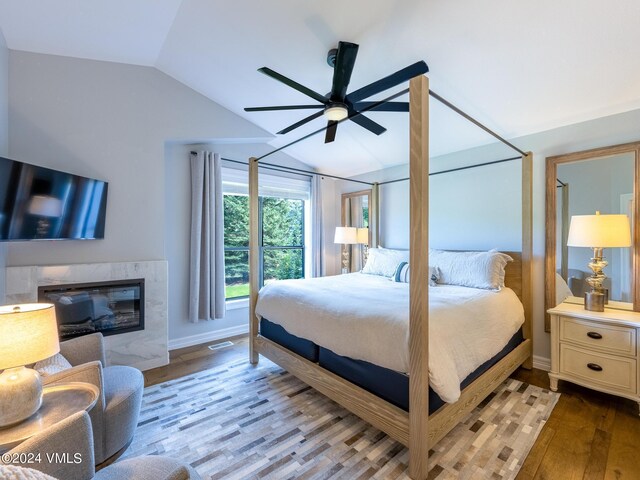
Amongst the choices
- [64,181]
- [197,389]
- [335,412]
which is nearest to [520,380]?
[335,412]

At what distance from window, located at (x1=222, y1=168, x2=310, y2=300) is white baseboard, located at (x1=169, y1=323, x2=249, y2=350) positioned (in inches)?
19.6

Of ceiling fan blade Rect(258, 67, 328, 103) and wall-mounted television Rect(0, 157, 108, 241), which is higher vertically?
ceiling fan blade Rect(258, 67, 328, 103)

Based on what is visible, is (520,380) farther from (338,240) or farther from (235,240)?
(235,240)

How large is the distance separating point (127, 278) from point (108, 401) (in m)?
1.71

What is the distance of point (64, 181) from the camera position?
8.52 feet

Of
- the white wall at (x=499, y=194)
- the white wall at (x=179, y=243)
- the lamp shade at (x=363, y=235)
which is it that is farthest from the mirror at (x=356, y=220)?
the white wall at (x=179, y=243)

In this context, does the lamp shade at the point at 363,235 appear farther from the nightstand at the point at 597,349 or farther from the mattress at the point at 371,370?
the nightstand at the point at 597,349

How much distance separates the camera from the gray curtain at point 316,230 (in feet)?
16.4

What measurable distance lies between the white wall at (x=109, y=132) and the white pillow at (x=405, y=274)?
266 centimetres

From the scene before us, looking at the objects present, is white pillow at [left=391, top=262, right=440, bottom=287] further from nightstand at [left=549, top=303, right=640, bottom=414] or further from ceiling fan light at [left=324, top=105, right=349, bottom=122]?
ceiling fan light at [left=324, top=105, right=349, bottom=122]

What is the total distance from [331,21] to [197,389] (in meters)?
3.26

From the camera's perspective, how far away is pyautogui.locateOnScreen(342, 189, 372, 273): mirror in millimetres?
4805

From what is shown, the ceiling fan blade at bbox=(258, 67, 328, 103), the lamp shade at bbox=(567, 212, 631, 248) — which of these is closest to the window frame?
the ceiling fan blade at bbox=(258, 67, 328, 103)

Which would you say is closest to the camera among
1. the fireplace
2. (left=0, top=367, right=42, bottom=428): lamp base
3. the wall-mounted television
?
(left=0, top=367, right=42, bottom=428): lamp base
